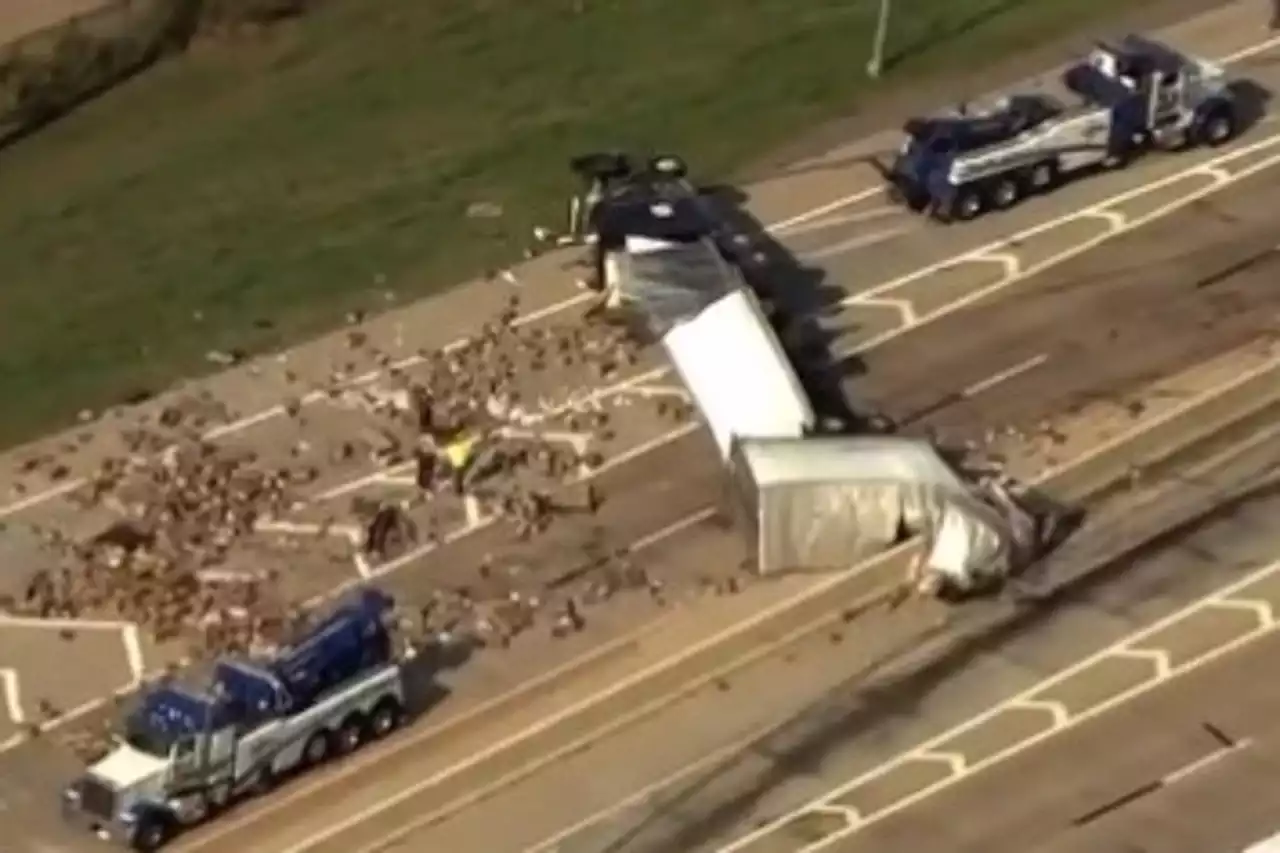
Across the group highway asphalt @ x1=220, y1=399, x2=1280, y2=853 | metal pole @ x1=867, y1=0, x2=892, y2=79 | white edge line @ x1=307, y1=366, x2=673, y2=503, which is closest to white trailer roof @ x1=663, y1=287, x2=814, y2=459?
white edge line @ x1=307, y1=366, x2=673, y2=503

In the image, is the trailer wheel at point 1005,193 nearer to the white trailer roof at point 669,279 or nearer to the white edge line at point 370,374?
the white edge line at point 370,374

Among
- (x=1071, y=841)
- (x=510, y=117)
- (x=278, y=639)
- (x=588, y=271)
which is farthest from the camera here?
(x=510, y=117)

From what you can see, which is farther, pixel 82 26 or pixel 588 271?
pixel 82 26

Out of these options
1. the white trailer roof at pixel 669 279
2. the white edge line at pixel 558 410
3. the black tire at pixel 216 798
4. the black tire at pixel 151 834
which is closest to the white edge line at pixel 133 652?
the black tire at pixel 216 798

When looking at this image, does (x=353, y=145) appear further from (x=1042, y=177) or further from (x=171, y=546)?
(x=171, y=546)

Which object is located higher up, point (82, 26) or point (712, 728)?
point (82, 26)

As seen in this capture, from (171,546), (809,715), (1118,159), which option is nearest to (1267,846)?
(809,715)

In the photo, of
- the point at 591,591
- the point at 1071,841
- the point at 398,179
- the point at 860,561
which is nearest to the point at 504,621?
the point at 591,591

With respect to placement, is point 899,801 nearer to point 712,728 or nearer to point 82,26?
point 712,728
